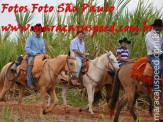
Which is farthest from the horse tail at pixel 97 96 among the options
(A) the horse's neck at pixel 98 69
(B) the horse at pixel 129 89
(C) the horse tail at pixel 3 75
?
(B) the horse at pixel 129 89

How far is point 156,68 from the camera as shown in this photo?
7.89m

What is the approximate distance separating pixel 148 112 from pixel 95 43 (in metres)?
2.75

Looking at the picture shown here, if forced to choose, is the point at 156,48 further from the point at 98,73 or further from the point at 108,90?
the point at 108,90

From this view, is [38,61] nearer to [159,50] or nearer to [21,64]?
[21,64]

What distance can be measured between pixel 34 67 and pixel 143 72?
2817 millimetres

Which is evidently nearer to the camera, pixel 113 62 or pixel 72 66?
pixel 72 66

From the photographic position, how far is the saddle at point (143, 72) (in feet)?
26.4

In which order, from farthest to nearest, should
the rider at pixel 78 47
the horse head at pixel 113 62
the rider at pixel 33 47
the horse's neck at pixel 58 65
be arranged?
the rider at pixel 78 47
the horse head at pixel 113 62
the rider at pixel 33 47
the horse's neck at pixel 58 65

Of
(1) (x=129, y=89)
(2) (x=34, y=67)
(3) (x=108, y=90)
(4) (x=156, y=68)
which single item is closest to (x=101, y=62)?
(3) (x=108, y=90)

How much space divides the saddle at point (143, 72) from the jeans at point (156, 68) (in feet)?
0.31

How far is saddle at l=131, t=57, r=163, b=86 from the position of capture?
8055 millimetres

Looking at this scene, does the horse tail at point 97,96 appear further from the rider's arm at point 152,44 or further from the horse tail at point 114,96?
the rider's arm at point 152,44

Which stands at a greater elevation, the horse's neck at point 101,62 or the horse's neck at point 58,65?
the horse's neck at point 58,65

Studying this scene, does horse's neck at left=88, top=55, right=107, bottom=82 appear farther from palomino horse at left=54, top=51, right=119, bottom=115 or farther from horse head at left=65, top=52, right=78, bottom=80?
horse head at left=65, top=52, right=78, bottom=80
